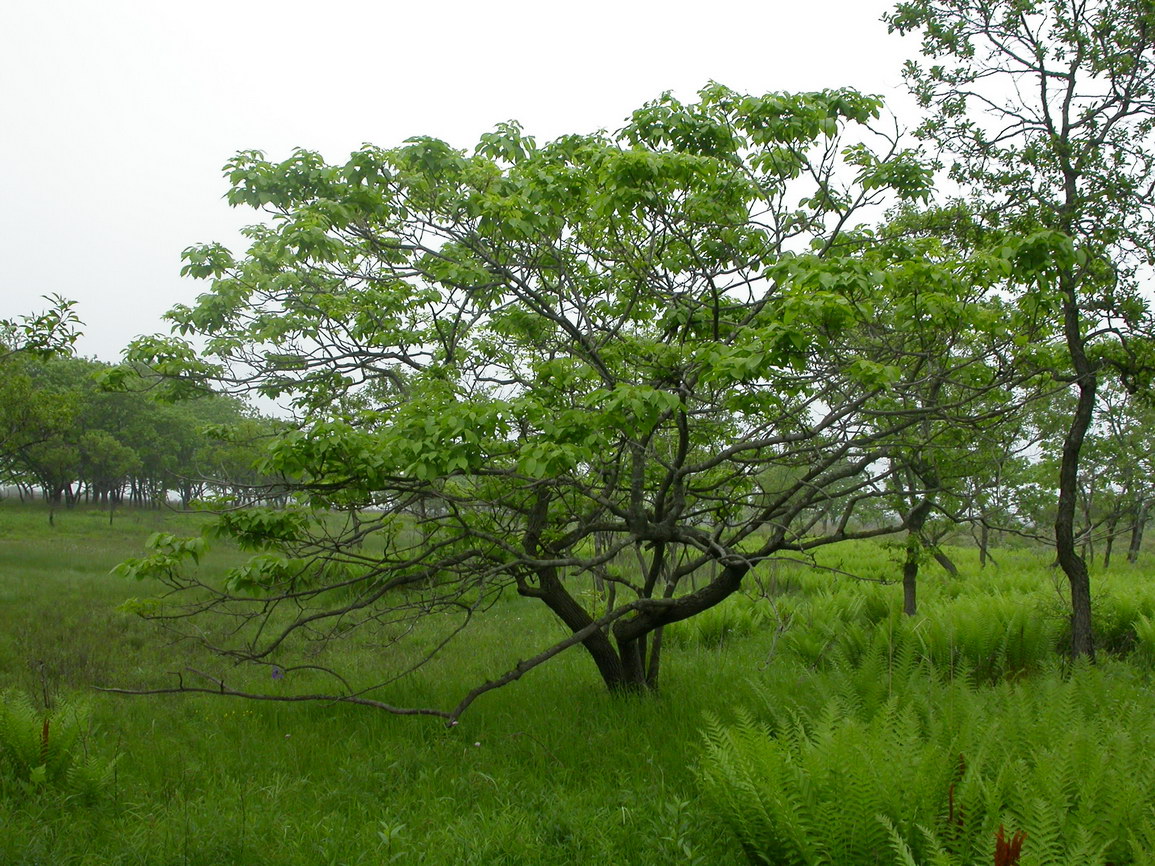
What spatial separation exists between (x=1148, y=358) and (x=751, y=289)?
4.53 m

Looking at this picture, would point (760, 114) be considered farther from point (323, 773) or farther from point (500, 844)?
point (323, 773)

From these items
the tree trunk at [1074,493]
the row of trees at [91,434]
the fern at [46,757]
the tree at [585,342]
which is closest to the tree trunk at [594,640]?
the tree at [585,342]

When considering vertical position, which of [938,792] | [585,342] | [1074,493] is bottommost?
[938,792]

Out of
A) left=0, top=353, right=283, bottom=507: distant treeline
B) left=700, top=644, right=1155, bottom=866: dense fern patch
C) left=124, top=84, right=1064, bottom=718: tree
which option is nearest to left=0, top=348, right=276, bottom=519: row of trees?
→ left=0, top=353, right=283, bottom=507: distant treeline

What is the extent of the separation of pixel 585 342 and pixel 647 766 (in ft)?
10.4

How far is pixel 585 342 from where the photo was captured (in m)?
5.92

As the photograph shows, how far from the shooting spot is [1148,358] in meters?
7.40

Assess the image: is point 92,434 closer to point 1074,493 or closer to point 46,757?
point 46,757

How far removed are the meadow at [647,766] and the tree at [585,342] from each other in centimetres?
78

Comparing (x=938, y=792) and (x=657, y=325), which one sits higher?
(x=657, y=325)

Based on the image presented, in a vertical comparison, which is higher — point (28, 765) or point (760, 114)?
point (760, 114)

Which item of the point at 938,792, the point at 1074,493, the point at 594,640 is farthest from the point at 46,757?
the point at 1074,493

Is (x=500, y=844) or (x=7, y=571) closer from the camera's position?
(x=500, y=844)

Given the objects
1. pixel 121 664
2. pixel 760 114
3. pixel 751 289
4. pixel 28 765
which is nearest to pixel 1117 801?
pixel 751 289
